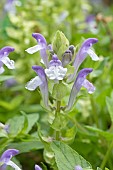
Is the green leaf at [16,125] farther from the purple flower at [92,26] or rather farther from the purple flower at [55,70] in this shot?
the purple flower at [92,26]

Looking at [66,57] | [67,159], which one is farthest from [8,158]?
[66,57]

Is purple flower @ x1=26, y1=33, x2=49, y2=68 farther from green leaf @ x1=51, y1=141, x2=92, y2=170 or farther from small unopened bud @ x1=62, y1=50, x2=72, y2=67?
green leaf @ x1=51, y1=141, x2=92, y2=170

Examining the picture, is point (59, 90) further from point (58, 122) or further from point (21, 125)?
point (21, 125)

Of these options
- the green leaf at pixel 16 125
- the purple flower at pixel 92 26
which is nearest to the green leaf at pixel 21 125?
the green leaf at pixel 16 125

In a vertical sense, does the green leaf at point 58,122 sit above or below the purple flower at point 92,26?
below

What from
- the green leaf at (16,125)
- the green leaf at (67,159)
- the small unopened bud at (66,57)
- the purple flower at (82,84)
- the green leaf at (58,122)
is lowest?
the green leaf at (16,125)

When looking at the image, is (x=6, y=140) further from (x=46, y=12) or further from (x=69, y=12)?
(x=69, y=12)

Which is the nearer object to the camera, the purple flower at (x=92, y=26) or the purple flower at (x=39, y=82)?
the purple flower at (x=39, y=82)

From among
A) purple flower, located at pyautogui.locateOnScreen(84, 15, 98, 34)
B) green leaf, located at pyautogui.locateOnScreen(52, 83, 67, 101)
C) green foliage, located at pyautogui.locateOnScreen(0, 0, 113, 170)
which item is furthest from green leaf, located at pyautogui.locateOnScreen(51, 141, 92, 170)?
purple flower, located at pyautogui.locateOnScreen(84, 15, 98, 34)

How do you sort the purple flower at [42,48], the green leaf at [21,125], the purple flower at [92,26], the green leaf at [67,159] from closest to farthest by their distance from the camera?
the green leaf at [67,159], the purple flower at [42,48], the green leaf at [21,125], the purple flower at [92,26]
